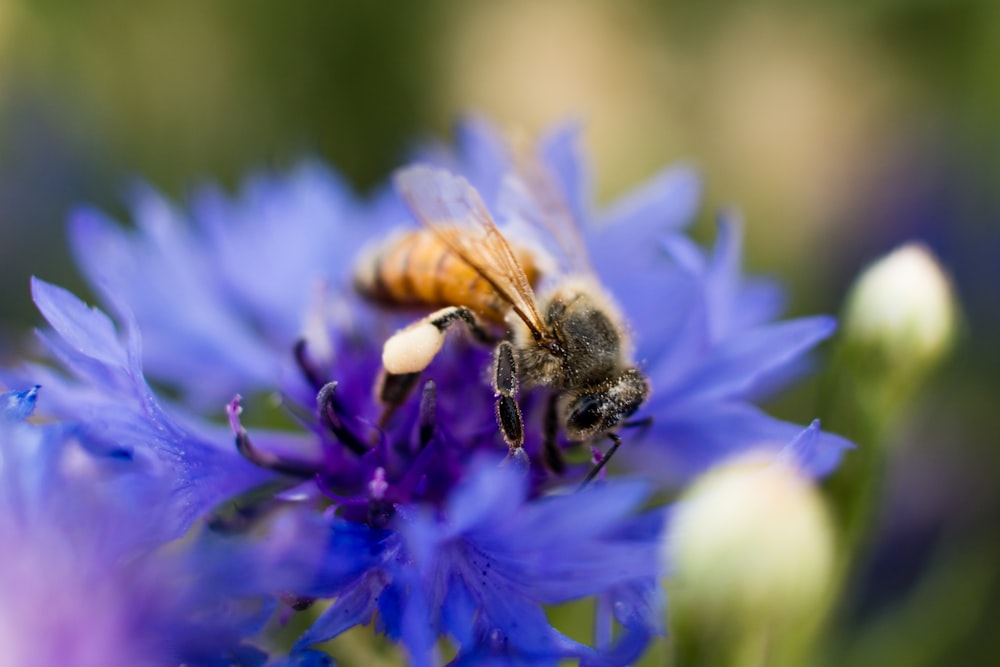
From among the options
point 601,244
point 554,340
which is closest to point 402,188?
point 554,340

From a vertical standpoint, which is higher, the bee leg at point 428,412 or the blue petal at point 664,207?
the blue petal at point 664,207

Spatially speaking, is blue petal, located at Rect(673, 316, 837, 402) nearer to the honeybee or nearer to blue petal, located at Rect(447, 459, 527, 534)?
the honeybee

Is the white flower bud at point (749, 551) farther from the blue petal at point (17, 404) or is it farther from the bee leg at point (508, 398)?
the blue petal at point (17, 404)

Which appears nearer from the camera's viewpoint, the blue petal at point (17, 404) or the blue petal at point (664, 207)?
the blue petal at point (17, 404)

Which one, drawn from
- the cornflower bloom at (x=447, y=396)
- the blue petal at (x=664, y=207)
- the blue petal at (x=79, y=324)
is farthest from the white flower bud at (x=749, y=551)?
the blue petal at (x=664, y=207)

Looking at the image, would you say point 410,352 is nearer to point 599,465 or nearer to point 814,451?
point 599,465

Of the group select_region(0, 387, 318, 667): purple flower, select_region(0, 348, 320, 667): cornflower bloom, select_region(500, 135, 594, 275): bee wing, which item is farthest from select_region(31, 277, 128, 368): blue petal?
select_region(500, 135, 594, 275): bee wing

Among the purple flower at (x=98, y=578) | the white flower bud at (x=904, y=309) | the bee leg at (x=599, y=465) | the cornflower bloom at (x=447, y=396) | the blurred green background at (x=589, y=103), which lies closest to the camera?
the purple flower at (x=98, y=578)

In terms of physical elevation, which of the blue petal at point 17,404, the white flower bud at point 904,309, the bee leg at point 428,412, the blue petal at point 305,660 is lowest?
the blue petal at point 305,660
